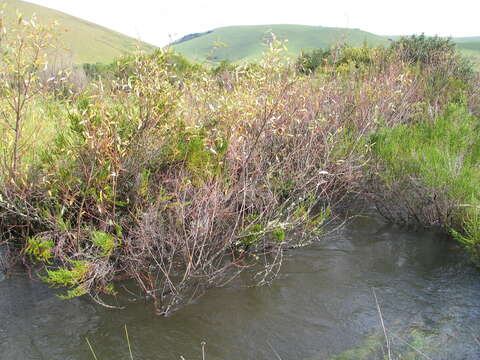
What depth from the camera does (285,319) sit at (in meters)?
3.96

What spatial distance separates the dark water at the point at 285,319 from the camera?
355cm

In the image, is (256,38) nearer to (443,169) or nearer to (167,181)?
(443,169)

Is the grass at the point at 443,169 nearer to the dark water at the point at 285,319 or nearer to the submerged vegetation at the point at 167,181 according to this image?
the submerged vegetation at the point at 167,181

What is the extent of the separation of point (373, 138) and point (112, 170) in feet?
13.2

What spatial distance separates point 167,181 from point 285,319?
166 cm

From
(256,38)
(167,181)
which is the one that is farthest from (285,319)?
(256,38)

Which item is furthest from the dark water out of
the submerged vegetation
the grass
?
the grass

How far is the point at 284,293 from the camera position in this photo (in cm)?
438

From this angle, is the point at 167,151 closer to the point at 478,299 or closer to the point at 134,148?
the point at 134,148

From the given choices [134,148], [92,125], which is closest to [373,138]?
[134,148]

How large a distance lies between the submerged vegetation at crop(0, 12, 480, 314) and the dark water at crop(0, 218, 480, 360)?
8.5 inches

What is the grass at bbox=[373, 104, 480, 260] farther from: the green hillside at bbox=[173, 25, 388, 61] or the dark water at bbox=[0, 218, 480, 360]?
the green hillside at bbox=[173, 25, 388, 61]

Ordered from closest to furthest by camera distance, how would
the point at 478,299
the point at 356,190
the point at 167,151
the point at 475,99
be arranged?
the point at 478,299 < the point at 167,151 < the point at 356,190 < the point at 475,99

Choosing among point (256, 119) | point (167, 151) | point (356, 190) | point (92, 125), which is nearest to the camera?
point (92, 125)
